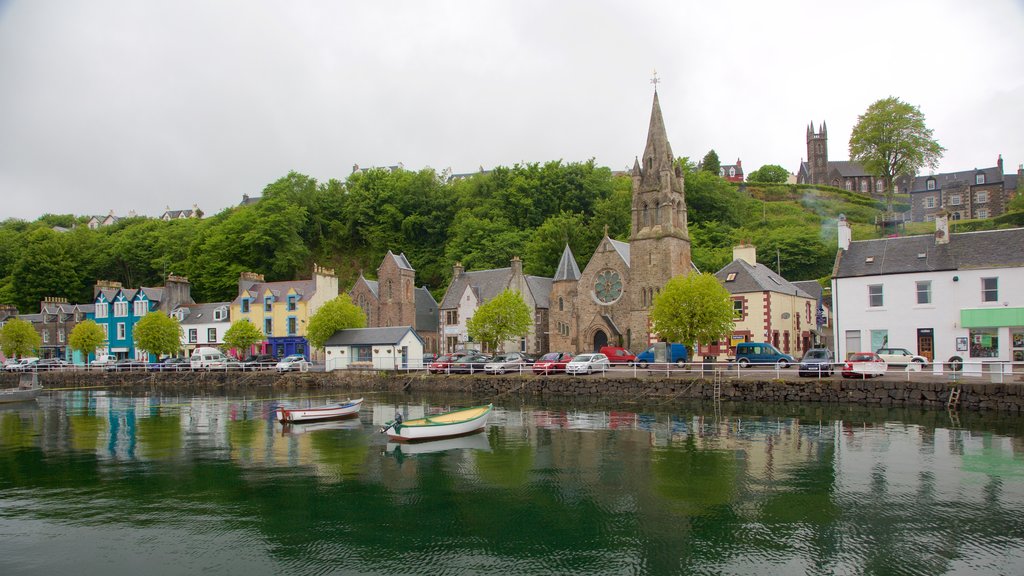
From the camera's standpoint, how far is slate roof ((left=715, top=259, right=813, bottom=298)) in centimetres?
4653

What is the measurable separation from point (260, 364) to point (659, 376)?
3496cm

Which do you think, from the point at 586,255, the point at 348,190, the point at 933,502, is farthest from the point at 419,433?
the point at 348,190

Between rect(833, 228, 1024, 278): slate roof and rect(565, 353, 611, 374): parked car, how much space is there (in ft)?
46.2

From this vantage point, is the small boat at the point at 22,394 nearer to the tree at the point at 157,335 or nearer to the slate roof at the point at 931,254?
the tree at the point at 157,335

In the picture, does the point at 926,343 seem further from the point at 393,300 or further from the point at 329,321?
the point at 393,300

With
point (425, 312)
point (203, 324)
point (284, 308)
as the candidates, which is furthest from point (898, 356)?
point (203, 324)

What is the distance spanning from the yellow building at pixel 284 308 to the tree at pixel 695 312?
1420 inches

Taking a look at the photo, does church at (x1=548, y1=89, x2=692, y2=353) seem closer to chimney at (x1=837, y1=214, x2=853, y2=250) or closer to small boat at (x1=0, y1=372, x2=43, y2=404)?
chimney at (x1=837, y1=214, x2=853, y2=250)

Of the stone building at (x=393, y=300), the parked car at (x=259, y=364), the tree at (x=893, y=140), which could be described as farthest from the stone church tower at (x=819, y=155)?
the parked car at (x=259, y=364)

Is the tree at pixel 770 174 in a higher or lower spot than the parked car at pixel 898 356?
higher

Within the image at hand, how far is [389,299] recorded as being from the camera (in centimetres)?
6400

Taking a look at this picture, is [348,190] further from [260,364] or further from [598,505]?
[598,505]

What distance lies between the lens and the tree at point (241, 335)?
5988 centimetres

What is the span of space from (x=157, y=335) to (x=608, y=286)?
39999 millimetres
